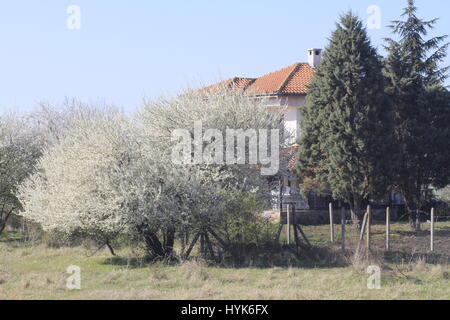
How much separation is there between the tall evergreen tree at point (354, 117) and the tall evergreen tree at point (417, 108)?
172 centimetres

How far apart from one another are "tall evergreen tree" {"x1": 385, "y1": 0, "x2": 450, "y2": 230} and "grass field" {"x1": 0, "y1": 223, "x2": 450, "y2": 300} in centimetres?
783

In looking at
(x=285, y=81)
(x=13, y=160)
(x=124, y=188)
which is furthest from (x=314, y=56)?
(x=124, y=188)

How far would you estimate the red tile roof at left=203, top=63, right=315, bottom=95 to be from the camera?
121 feet

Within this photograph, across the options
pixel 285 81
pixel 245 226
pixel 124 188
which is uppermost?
pixel 285 81

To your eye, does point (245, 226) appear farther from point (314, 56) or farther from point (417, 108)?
point (314, 56)

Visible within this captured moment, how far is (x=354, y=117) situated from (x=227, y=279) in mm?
12269

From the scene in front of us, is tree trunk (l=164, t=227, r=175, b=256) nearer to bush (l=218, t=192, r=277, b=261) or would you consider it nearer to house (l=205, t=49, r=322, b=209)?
bush (l=218, t=192, r=277, b=261)

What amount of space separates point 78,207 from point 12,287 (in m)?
4.28

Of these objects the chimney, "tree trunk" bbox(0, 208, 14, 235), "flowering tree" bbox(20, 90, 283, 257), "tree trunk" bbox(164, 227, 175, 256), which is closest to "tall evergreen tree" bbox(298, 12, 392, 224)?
"flowering tree" bbox(20, 90, 283, 257)

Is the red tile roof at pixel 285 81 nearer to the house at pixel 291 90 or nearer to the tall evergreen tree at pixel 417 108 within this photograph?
the house at pixel 291 90

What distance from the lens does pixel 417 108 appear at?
2808 centimetres

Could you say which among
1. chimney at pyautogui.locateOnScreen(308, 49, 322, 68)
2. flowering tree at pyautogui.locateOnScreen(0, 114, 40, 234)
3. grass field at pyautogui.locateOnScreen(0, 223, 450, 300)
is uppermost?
chimney at pyautogui.locateOnScreen(308, 49, 322, 68)
